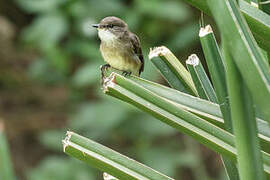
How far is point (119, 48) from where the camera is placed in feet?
8.41

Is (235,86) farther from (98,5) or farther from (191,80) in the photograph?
(98,5)

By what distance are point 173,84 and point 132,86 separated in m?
0.25

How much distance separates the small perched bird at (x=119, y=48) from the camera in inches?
99.4

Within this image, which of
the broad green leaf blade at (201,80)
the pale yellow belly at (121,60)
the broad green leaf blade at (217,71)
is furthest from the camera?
the pale yellow belly at (121,60)

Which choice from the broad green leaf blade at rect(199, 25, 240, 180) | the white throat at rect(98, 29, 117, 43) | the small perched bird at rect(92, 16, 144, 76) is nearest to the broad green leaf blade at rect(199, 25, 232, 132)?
the broad green leaf blade at rect(199, 25, 240, 180)

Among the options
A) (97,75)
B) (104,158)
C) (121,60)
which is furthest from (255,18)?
(97,75)

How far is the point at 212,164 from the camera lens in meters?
4.82

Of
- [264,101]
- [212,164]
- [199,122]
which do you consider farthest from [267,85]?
[212,164]

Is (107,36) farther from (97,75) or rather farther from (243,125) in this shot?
(243,125)

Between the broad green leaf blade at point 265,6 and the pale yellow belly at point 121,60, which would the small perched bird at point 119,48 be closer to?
the pale yellow belly at point 121,60

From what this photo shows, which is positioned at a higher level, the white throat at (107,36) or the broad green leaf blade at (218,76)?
the broad green leaf blade at (218,76)


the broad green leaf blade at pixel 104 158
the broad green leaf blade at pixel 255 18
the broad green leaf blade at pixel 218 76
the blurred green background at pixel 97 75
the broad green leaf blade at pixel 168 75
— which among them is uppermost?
the broad green leaf blade at pixel 255 18

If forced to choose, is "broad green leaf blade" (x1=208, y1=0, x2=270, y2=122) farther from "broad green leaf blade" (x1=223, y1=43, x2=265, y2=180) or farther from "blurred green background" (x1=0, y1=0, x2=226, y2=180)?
"blurred green background" (x1=0, y1=0, x2=226, y2=180)

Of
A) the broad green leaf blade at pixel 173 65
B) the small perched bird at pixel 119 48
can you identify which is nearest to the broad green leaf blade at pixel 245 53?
the broad green leaf blade at pixel 173 65
